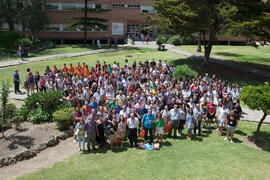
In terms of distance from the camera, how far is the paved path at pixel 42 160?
819 centimetres

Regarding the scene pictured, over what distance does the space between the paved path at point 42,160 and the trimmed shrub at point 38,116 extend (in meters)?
1.97

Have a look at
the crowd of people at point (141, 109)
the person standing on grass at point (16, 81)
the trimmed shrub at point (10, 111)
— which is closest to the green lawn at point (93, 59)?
the person standing on grass at point (16, 81)

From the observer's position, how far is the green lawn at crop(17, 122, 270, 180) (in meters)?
7.93

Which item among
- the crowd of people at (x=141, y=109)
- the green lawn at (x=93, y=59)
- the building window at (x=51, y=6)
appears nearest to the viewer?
the crowd of people at (x=141, y=109)

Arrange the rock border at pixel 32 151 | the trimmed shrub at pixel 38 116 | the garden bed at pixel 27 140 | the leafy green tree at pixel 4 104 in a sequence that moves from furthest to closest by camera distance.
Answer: the trimmed shrub at pixel 38 116 → the leafy green tree at pixel 4 104 → the garden bed at pixel 27 140 → the rock border at pixel 32 151

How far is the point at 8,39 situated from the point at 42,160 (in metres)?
30.4

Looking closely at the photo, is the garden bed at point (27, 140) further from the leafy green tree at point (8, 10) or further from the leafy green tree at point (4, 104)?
the leafy green tree at point (8, 10)

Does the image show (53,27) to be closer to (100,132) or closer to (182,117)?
(100,132)

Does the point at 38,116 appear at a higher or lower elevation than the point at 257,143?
higher

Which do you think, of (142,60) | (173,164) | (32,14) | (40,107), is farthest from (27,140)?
(32,14)

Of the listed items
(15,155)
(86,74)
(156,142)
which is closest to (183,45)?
(86,74)

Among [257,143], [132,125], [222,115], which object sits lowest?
[257,143]

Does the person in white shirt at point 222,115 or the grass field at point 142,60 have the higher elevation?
the grass field at point 142,60

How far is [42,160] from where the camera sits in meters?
8.99
